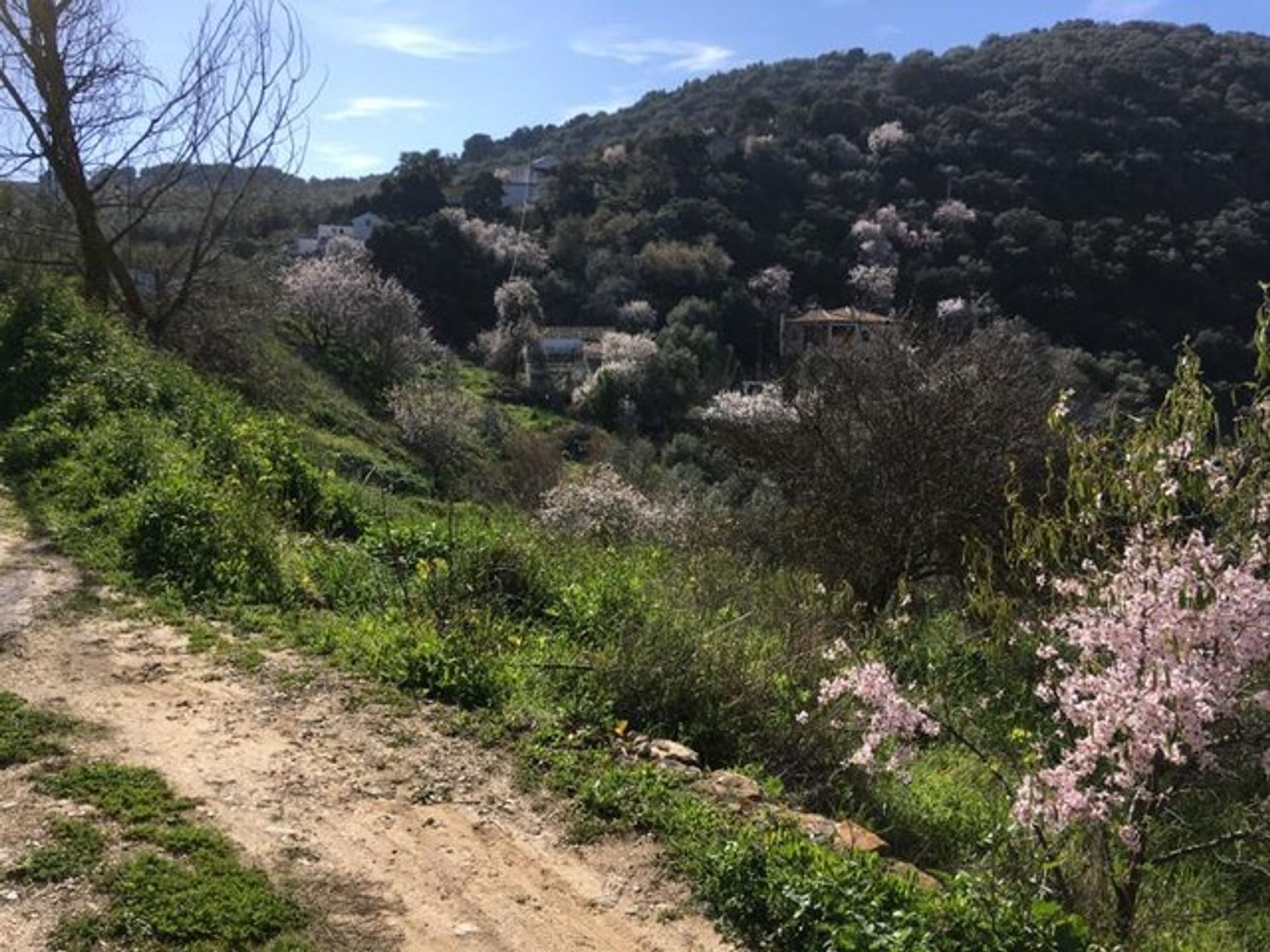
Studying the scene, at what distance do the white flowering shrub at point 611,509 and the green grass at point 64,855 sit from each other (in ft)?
30.0

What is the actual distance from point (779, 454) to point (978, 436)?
2.30 metres

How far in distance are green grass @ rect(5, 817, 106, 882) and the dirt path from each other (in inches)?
5.6

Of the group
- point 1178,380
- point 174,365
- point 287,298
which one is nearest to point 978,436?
point 1178,380

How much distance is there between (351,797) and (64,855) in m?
1.04

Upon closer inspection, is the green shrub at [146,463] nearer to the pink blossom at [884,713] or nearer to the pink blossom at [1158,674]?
the pink blossom at [884,713]

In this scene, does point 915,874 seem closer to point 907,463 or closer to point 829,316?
point 907,463

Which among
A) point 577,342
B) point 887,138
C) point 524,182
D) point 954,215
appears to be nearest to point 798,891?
point 577,342

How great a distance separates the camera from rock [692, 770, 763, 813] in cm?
437

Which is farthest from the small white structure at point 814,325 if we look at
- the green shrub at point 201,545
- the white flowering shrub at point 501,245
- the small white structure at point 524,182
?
the green shrub at point 201,545

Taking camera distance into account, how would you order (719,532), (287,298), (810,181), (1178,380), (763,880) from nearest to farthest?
(763,880) < (1178,380) < (719,532) < (287,298) < (810,181)

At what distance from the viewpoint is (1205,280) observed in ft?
152

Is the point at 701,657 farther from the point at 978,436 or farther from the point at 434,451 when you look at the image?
the point at 434,451

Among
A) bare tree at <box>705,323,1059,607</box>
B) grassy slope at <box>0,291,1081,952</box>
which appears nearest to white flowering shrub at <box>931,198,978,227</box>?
bare tree at <box>705,323,1059,607</box>

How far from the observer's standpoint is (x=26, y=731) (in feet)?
14.3
